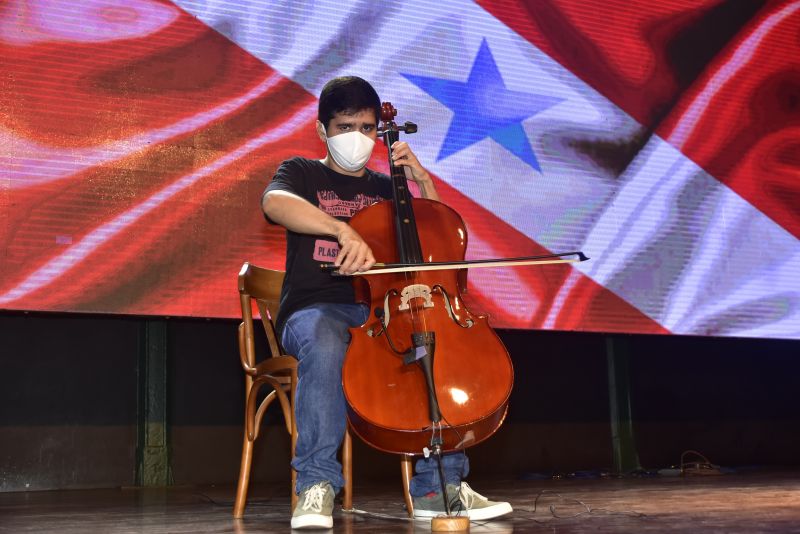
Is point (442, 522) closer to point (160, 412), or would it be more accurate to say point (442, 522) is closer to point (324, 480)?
point (324, 480)

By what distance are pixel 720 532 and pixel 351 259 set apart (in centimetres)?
83

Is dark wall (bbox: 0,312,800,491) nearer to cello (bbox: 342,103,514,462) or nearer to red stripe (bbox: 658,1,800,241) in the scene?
red stripe (bbox: 658,1,800,241)

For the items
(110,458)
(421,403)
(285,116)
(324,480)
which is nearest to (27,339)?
(110,458)

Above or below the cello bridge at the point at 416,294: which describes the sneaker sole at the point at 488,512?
below

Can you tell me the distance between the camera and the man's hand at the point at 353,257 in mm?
1719

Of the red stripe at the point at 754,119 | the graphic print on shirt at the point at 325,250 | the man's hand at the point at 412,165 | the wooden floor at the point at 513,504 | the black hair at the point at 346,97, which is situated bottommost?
the wooden floor at the point at 513,504

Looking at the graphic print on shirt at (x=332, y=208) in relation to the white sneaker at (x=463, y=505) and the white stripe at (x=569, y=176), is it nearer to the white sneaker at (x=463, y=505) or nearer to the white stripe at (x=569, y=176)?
the white sneaker at (x=463, y=505)

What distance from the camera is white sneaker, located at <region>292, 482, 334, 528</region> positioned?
67.7 inches

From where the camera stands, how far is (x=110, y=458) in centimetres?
340

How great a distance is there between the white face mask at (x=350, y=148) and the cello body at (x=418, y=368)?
311 millimetres

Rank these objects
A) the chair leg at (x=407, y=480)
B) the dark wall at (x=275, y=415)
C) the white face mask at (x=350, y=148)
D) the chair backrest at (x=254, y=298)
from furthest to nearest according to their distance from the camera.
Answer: the dark wall at (x=275, y=415), the chair backrest at (x=254, y=298), the white face mask at (x=350, y=148), the chair leg at (x=407, y=480)

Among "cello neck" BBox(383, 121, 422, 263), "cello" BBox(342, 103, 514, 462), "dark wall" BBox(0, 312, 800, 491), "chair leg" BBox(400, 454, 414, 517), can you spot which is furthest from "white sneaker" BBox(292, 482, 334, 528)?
"dark wall" BBox(0, 312, 800, 491)

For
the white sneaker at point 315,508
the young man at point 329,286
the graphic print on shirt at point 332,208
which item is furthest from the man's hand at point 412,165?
the white sneaker at point 315,508

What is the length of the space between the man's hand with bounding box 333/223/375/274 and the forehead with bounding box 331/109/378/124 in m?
0.46
